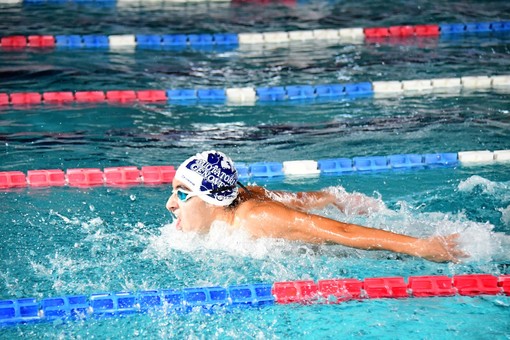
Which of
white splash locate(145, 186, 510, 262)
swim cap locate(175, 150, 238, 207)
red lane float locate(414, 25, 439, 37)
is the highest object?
red lane float locate(414, 25, 439, 37)

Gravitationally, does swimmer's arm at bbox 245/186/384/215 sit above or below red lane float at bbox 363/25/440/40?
below

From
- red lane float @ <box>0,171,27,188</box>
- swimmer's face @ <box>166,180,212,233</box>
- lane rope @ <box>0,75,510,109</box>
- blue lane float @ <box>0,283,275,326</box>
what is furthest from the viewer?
lane rope @ <box>0,75,510,109</box>

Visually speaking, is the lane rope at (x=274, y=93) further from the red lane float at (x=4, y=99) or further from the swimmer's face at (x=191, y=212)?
the swimmer's face at (x=191, y=212)

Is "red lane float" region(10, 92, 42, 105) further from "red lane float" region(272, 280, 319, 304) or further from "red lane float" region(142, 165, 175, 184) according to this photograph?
"red lane float" region(272, 280, 319, 304)

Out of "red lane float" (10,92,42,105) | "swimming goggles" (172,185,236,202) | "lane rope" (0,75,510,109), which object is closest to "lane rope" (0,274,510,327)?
"swimming goggles" (172,185,236,202)

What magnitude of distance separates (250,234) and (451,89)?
4150mm

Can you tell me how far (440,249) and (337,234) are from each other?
0.49 meters

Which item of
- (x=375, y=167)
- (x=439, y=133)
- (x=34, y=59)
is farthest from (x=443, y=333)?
(x=34, y=59)

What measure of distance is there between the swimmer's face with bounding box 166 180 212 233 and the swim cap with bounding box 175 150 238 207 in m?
0.04

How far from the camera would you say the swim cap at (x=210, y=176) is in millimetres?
3900

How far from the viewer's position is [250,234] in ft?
13.0

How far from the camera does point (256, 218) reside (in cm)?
390

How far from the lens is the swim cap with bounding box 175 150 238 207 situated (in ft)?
Result: 12.8

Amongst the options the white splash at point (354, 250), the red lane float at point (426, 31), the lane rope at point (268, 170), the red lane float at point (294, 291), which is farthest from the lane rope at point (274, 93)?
the red lane float at point (294, 291)
